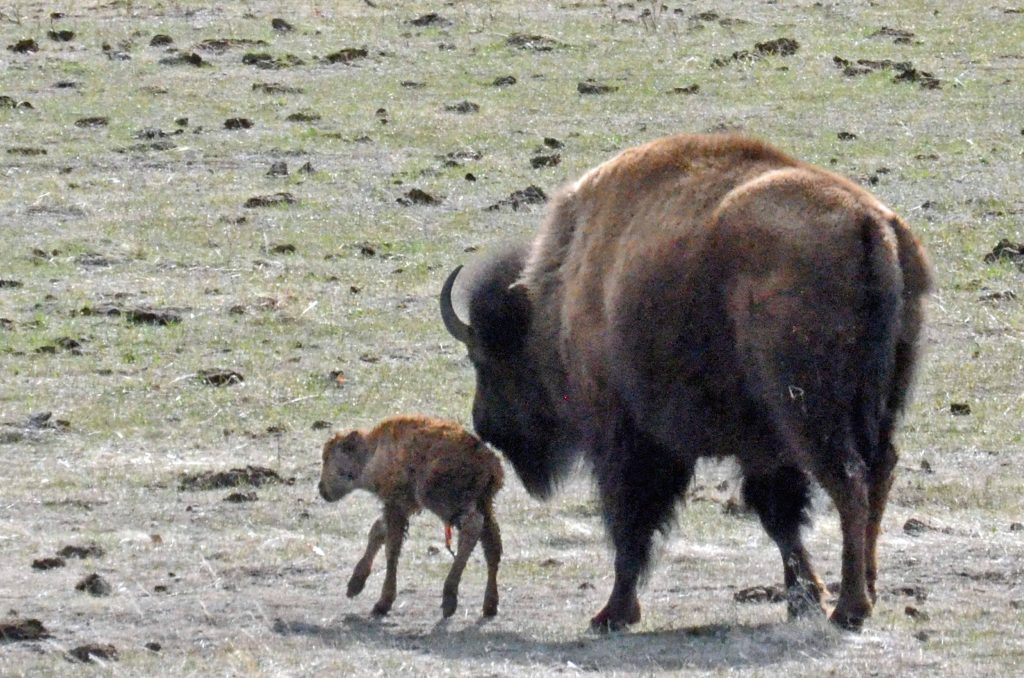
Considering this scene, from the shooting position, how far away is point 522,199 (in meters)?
14.5

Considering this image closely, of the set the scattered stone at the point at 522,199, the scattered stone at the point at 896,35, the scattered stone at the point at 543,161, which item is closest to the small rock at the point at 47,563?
the scattered stone at the point at 522,199

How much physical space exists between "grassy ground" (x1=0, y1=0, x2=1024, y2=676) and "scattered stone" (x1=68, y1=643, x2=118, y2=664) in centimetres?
8

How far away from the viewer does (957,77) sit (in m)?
18.3

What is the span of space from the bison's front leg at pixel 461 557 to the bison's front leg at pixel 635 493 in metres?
0.47

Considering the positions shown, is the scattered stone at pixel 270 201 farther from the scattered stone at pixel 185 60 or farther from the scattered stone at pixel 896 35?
the scattered stone at pixel 896 35

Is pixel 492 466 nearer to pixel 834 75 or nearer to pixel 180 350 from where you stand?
pixel 180 350

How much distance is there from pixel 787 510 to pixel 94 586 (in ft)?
8.42

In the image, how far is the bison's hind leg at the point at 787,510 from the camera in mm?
6840

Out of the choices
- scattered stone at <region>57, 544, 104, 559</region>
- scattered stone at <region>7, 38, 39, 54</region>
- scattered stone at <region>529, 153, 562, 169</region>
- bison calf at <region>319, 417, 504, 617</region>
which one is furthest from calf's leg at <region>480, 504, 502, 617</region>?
scattered stone at <region>7, 38, 39, 54</region>

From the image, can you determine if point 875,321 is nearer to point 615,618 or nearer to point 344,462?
point 615,618

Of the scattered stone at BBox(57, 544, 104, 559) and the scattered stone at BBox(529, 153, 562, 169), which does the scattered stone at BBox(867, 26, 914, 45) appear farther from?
the scattered stone at BBox(57, 544, 104, 559)

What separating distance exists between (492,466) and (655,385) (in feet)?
2.51

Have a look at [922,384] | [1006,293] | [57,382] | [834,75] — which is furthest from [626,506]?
[834,75]

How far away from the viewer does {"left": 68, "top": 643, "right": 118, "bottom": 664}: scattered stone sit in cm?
598
